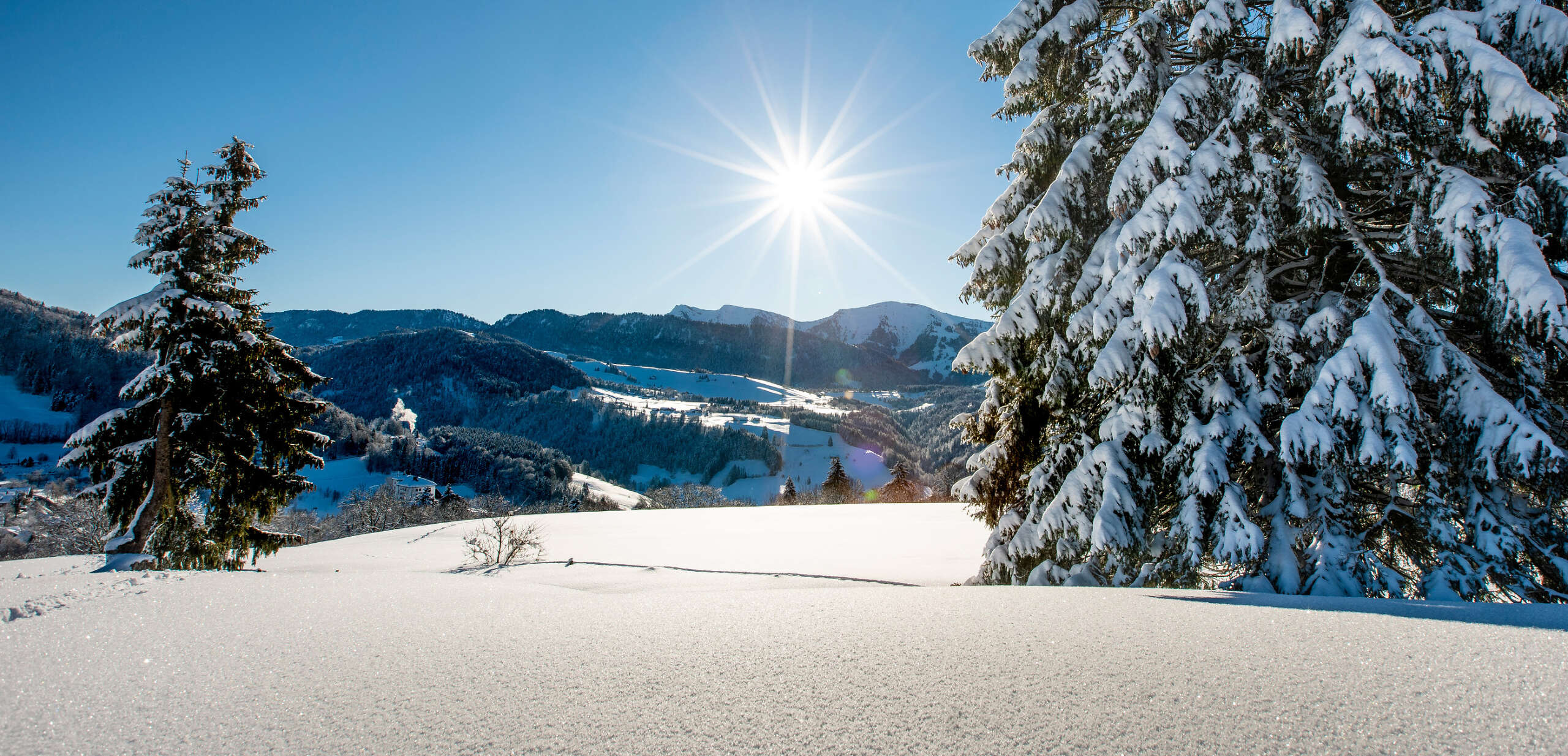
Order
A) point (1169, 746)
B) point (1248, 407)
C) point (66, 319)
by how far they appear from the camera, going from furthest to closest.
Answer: point (66, 319)
point (1248, 407)
point (1169, 746)

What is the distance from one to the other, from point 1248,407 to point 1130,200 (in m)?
2.62

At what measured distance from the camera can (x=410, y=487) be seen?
93.9 m

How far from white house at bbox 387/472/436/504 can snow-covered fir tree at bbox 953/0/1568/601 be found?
288 ft

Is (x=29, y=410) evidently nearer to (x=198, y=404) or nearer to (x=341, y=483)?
(x=341, y=483)

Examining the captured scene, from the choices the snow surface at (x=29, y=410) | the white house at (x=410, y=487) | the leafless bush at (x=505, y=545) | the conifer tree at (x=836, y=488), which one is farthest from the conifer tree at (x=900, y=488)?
the snow surface at (x=29, y=410)

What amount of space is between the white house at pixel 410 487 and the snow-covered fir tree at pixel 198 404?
76264 mm

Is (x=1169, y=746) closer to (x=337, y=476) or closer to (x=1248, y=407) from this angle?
(x=1248, y=407)

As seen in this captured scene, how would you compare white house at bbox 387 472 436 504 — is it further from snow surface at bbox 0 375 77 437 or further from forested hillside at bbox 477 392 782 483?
snow surface at bbox 0 375 77 437

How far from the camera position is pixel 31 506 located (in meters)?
43.0

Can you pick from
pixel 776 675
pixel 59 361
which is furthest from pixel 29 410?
pixel 776 675

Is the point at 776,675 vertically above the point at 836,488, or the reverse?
the point at 836,488

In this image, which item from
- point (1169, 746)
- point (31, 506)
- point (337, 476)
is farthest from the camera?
point (337, 476)

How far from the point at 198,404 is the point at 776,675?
13.4 m

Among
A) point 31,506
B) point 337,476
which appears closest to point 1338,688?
point 31,506
